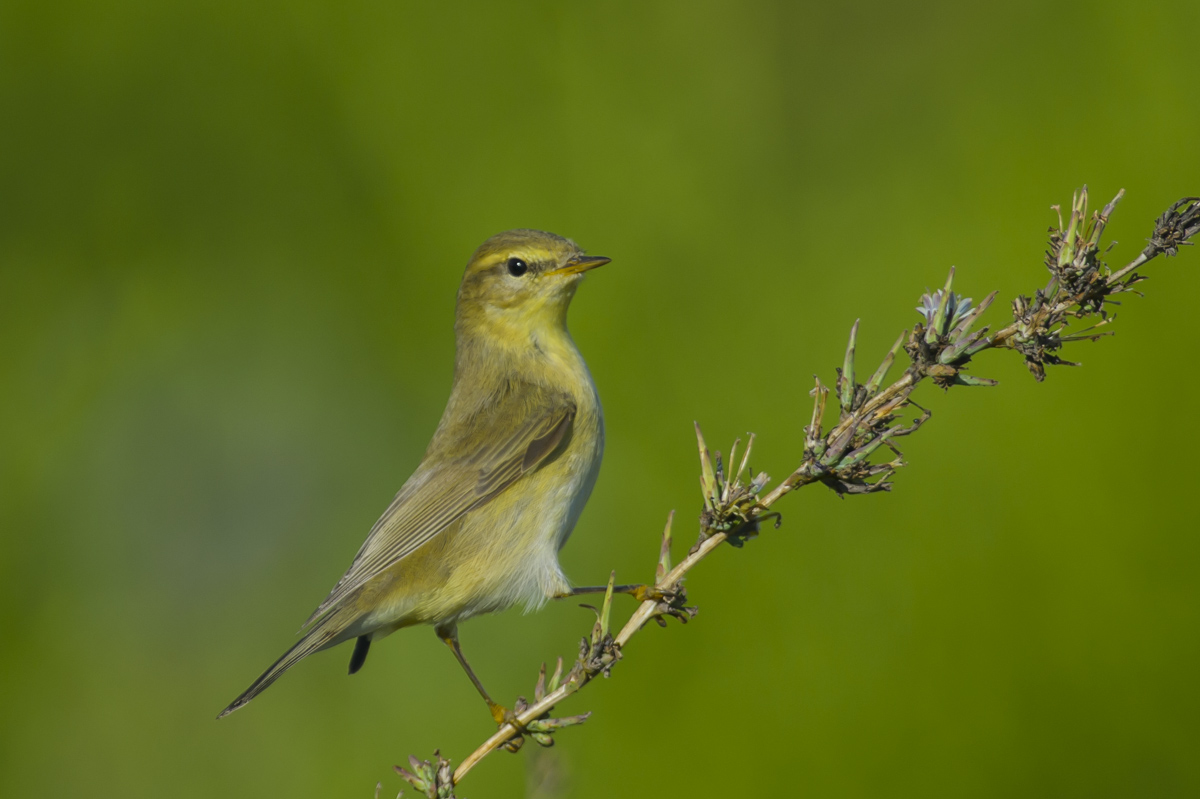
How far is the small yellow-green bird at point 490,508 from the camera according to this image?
2.77m

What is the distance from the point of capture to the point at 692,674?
348cm

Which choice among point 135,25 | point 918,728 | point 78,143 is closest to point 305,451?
point 78,143

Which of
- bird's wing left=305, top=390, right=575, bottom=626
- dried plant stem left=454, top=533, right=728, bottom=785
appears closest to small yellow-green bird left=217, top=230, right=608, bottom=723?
bird's wing left=305, top=390, right=575, bottom=626

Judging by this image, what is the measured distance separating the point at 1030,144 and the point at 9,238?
4304 millimetres

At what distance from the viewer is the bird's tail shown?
2.26m

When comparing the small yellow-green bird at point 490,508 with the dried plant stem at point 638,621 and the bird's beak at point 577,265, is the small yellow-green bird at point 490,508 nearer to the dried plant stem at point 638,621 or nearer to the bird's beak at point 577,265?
the bird's beak at point 577,265

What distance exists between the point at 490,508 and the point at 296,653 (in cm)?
67

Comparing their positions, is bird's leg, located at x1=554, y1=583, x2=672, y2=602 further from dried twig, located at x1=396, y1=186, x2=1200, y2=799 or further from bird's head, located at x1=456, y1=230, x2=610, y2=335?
bird's head, located at x1=456, y1=230, x2=610, y2=335

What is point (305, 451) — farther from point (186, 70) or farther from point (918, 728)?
point (918, 728)

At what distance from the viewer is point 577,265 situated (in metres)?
3.23

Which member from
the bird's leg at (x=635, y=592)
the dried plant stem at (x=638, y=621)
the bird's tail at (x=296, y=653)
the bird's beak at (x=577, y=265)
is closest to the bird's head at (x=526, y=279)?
the bird's beak at (x=577, y=265)

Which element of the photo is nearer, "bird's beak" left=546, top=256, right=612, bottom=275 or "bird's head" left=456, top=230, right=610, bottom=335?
"bird's beak" left=546, top=256, right=612, bottom=275

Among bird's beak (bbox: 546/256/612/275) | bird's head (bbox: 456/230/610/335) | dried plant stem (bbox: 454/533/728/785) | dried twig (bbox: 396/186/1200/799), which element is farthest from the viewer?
bird's head (bbox: 456/230/610/335)

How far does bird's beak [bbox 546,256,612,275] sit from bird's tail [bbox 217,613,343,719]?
1.28 meters
